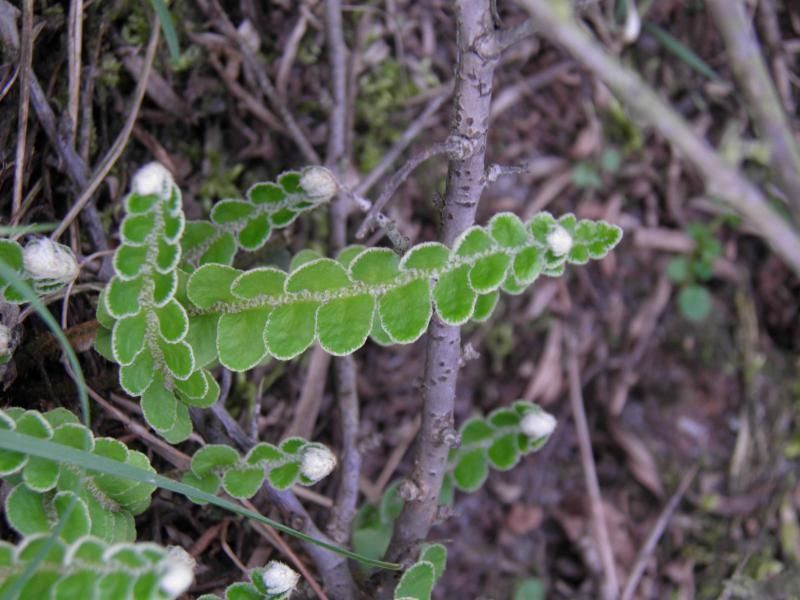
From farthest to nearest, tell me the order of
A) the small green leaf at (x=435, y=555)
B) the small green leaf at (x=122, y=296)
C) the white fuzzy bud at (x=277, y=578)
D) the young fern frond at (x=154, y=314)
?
the small green leaf at (x=435, y=555) < the white fuzzy bud at (x=277, y=578) < the small green leaf at (x=122, y=296) < the young fern frond at (x=154, y=314)

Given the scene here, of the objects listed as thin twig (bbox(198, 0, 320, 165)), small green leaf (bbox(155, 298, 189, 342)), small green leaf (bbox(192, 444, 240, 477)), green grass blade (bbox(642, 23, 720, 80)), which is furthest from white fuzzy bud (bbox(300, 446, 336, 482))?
green grass blade (bbox(642, 23, 720, 80))

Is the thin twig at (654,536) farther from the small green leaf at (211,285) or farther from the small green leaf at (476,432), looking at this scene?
the small green leaf at (211,285)

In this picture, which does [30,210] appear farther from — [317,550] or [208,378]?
[317,550]

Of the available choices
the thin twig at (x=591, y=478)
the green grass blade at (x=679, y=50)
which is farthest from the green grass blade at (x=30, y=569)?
the green grass blade at (x=679, y=50)

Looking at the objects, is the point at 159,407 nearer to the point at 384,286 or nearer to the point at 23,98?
the point at 384,286

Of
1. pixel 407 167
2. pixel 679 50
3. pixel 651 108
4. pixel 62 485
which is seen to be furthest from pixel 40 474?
pixel 679 50

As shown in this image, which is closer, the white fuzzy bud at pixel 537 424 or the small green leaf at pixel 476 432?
the white fuzzy bud at pixel 537 424
